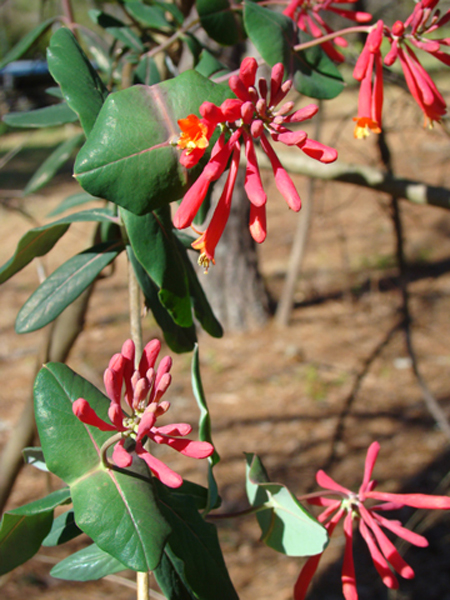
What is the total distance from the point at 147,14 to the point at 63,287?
0.61 metres

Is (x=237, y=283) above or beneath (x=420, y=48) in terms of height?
beneath

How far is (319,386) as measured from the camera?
3.35 meters

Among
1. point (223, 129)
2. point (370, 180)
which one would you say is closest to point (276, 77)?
point (223, 129)

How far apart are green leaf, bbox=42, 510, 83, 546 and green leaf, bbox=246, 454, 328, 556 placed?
0.79 feet

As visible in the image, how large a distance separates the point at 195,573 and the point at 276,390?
9.06ft

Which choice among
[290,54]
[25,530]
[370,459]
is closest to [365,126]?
[290,54]

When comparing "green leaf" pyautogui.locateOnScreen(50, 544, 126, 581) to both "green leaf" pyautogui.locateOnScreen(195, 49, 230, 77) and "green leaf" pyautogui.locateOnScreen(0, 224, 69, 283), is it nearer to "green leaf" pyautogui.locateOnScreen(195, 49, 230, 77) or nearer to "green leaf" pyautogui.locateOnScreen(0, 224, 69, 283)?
"green leaf" pyautogui.locateOnScreen(0, 224, 69, 283)

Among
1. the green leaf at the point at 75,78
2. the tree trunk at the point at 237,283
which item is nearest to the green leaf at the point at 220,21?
the green leaf at the point at 75,78

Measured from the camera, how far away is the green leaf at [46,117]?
0.93 metres

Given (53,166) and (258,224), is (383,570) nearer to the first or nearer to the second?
(258,224)

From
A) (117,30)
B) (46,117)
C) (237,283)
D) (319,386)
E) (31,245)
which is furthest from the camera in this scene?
(237,283)

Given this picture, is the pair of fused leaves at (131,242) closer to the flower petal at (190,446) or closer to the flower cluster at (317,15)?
the flower petal at (190,446)

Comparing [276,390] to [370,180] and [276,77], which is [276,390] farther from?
[276,77]

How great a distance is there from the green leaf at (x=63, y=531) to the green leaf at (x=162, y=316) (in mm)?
280
